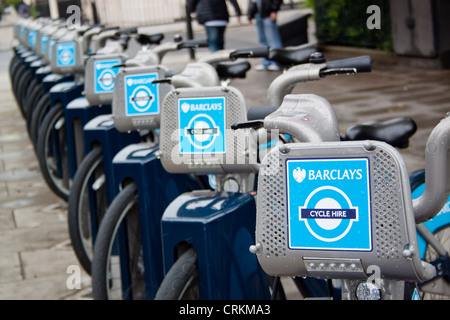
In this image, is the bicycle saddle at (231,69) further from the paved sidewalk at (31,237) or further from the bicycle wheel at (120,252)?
the paved sidewalk at (31,237)

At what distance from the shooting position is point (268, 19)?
12.8 meters

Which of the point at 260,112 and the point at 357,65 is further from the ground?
the point at 357,65

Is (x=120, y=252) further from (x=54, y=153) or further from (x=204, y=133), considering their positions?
(x=54, y=153)

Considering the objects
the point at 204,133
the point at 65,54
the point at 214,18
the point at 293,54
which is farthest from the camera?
the point at 214,18

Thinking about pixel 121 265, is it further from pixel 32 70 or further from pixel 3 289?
pixel 32 70

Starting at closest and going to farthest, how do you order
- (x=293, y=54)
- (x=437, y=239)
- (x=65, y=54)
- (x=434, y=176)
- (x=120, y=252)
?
(x=434, y=176) → (x=437, y=239) → (x=293, y=54) → (x=120, y=252) → (x=65, y=54)

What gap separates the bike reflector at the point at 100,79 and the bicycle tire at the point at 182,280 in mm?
2437

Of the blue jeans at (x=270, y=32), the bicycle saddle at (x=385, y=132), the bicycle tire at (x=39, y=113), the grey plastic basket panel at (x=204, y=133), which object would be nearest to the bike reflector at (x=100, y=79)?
the grey plastic basket panel at (x=204, y=133)

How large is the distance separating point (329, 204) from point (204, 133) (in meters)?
1.20

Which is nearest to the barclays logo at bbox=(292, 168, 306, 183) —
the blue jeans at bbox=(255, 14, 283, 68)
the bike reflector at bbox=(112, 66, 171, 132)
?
the bike reflector at bbox=(112, 66, 171, 132)

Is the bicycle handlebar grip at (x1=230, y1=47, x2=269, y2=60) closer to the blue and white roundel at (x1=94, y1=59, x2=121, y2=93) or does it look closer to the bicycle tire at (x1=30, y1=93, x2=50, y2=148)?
the blue and white roundel at (x1=94, y1=59, x2=121, y2=93)

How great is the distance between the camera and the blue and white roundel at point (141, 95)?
167 inches

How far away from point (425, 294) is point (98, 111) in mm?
2931

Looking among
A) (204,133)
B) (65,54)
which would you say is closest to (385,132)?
(204,133)
